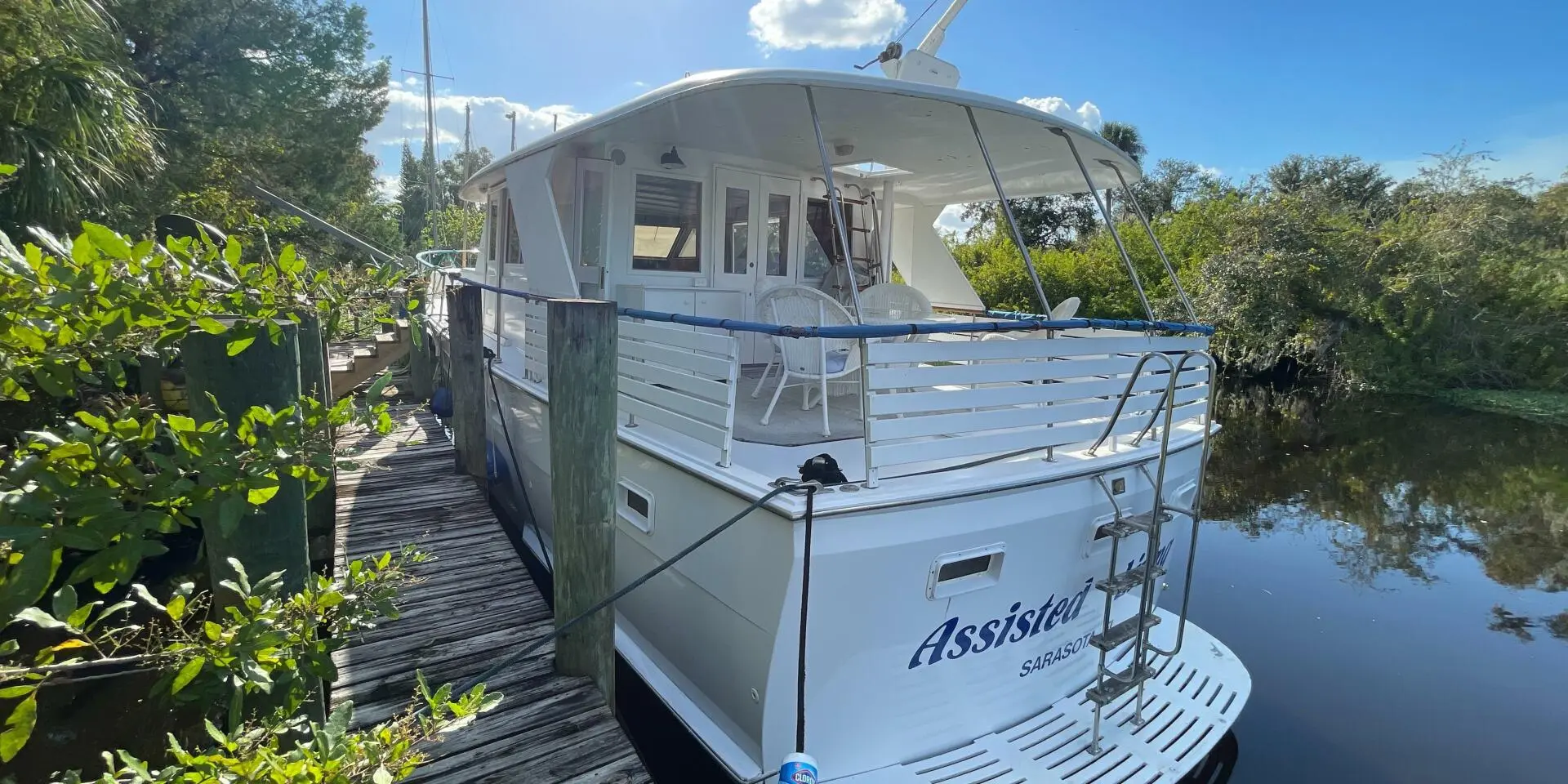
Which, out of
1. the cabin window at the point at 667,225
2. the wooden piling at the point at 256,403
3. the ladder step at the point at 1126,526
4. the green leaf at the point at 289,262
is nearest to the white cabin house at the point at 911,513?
the ladder step at the point at 1126,526

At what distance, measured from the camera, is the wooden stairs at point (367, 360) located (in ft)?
24.9

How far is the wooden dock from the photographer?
2768mm

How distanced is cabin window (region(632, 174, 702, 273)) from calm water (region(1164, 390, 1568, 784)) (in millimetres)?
4894

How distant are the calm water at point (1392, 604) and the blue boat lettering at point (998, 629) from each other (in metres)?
2.12

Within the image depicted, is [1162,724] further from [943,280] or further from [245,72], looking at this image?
[245,72]

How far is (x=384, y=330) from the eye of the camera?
8328 millimetres

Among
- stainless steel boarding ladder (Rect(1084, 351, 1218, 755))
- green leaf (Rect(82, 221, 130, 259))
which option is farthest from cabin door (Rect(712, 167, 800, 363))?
green leaf (Rect(82, 221, 130, 259))

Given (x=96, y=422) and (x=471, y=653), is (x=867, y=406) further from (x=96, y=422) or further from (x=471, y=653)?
(x=471, y=653)

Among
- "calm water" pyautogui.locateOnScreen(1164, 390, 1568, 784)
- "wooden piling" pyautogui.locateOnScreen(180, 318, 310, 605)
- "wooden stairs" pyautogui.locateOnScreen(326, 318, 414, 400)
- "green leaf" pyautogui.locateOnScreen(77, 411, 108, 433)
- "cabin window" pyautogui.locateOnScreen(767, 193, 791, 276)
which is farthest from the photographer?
"wooden stairs" pyautogui.locateOnScreen(326, 318, 414, 400)

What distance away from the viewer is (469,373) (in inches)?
228

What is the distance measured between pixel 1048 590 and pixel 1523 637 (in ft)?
19.1

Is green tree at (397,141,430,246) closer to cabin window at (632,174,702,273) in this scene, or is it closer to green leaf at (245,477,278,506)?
cabin window at (632,174,702,273)

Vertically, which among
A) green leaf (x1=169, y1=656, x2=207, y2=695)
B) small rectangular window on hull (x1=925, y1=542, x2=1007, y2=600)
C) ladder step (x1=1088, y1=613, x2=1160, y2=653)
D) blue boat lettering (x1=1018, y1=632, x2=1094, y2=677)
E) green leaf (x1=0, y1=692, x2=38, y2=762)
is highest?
green leaf (x1=0, y1=692, x2=38, y2=762)

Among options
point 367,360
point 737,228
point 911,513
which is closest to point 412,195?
point 367,360
